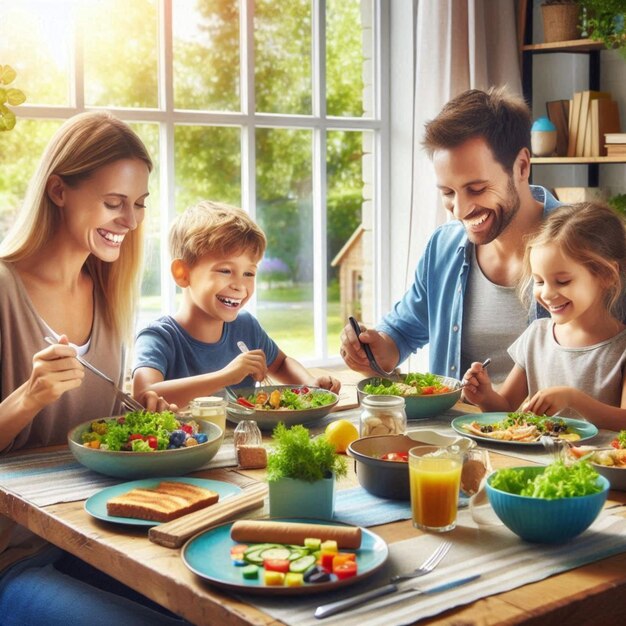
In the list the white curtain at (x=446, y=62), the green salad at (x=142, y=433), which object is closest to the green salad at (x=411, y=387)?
the green salad at (x=142, y=433)

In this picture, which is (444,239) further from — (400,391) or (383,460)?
(383,460)

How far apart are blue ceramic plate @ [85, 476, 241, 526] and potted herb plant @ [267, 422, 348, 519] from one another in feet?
0.48

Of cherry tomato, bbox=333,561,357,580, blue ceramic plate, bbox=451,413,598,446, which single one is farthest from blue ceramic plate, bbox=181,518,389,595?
blue ceramic plate, bbox=451,413,598,446

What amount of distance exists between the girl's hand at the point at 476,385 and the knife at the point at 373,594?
1041mm

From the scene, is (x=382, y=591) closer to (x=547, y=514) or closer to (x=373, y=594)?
(x=373, y=594)

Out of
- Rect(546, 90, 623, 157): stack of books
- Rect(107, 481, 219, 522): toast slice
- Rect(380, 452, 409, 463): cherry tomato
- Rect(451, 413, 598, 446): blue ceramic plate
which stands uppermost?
Rect(546, 90, 623, 157): stack of books

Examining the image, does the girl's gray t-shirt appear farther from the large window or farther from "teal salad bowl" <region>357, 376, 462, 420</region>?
the large window

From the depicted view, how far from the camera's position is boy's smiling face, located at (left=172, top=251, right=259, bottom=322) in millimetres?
2549

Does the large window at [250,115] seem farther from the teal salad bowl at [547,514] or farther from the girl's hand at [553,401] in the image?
the teal salad bowl at [547,514]

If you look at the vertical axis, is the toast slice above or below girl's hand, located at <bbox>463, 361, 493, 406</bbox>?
below

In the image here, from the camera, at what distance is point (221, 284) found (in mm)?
2543

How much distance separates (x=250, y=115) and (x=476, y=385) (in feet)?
6.45

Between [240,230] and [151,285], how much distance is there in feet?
4.15

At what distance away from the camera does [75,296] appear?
7.14 feet
